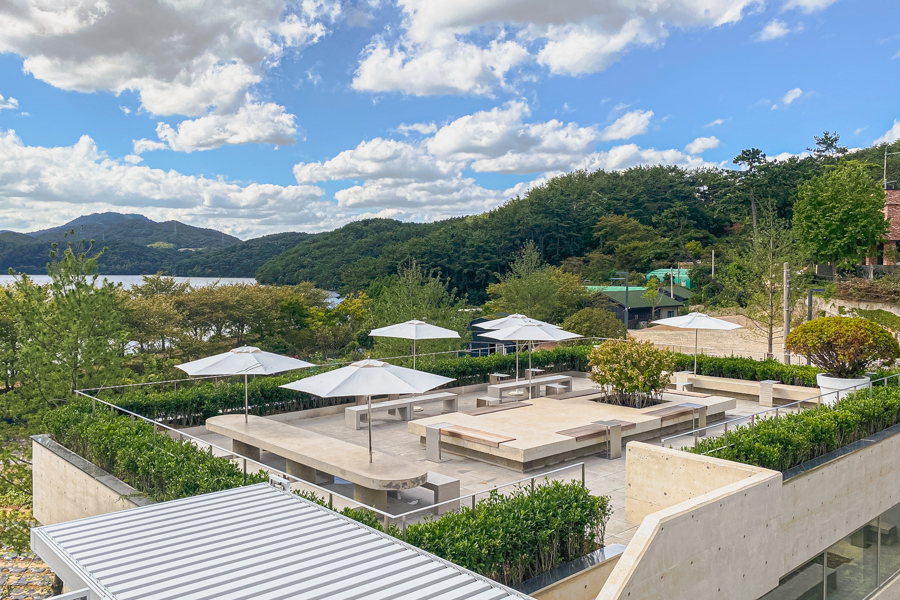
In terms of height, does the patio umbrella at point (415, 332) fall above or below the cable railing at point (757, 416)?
above

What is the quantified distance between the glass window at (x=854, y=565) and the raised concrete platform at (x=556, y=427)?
2811mm

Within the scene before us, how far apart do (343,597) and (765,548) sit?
619cm

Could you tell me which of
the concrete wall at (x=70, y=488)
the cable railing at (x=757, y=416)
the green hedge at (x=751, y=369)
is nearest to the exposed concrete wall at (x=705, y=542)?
the cable railing at (x=757, y=416)

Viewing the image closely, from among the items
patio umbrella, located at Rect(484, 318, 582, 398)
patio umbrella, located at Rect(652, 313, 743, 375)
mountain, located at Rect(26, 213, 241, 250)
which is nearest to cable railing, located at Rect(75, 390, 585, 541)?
patio umbrella, located at Rect(484, 318, 582, 398)

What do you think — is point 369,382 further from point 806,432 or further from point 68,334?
point 68,334

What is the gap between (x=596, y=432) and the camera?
10148 millimetres

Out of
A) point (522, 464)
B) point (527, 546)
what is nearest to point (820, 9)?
point (522, 464)

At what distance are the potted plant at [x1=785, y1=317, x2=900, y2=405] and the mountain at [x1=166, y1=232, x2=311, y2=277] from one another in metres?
54.6

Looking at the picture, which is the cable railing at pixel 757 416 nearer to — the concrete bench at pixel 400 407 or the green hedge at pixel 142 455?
the concrete bench at pixel 400 407

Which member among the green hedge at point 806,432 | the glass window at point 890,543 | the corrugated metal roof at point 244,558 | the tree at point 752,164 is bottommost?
the glass window at point 890,543

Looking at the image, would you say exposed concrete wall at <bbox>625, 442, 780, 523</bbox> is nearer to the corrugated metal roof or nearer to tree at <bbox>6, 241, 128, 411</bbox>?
the corrugated metal roof

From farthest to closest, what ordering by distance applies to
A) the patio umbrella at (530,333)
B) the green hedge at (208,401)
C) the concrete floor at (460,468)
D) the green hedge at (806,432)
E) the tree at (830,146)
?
the tree at (830,146), the patio umbrella at (530,333), the green hedge at (208,401), the green hedge at (806,432), the concrete floor at (460,468)

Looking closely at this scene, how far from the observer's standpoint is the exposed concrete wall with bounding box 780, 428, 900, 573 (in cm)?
834

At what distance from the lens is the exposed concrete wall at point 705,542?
5.78 metres
